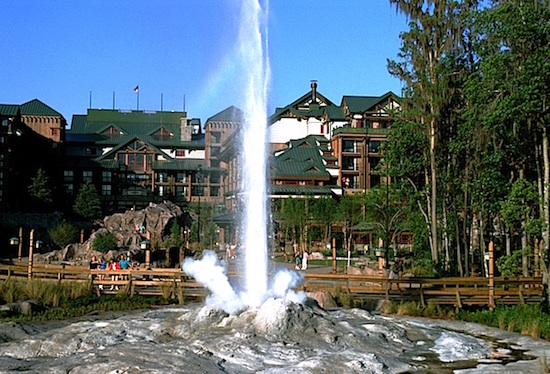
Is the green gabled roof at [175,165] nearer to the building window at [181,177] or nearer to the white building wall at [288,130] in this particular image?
the building window at [181,177]

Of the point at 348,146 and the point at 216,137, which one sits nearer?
the point at 348,146

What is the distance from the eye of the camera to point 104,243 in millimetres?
62250

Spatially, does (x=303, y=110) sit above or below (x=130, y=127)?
above

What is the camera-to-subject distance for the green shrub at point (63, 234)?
68688mm

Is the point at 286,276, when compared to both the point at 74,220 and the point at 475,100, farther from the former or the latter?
the point at 74,220

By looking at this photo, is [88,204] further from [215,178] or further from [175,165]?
[215,178]

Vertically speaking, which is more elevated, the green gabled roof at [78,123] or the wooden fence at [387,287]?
the green gabled roof at [78,123]

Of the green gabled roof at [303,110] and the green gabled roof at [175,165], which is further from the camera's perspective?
the green gabled roof at [303,110]

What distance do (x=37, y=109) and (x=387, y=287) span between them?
8437cm

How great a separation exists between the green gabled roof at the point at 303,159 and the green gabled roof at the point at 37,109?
3567cm

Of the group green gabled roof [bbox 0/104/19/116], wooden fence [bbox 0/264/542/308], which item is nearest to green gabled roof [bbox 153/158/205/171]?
green gabled roof [bbox 0/104/19/116]

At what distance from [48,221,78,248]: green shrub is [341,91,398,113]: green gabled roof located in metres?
40.8

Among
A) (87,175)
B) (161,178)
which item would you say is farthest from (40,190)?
(161,178)

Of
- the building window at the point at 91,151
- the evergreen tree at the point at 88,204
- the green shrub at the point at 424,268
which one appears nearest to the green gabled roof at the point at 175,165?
the building window at the point at 91,151
